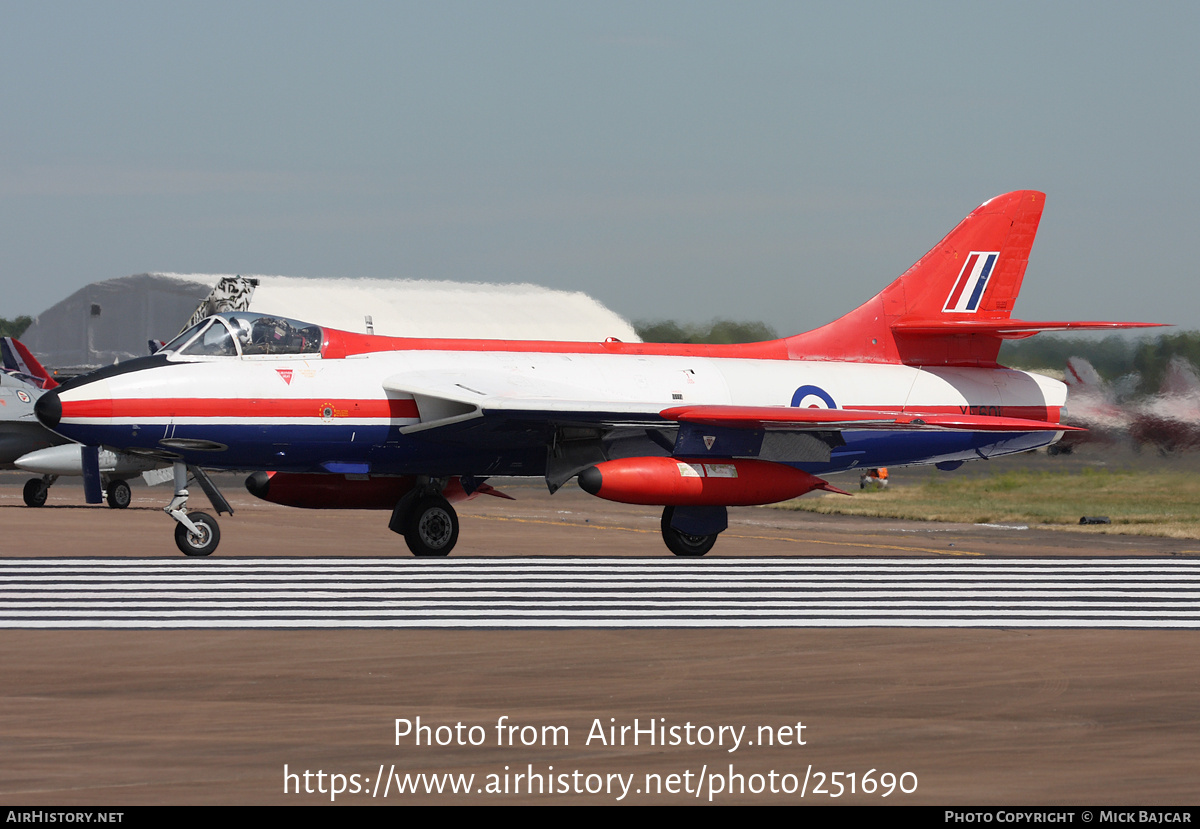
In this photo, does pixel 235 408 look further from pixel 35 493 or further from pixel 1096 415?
pixel 35 493

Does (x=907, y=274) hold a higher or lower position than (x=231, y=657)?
higher

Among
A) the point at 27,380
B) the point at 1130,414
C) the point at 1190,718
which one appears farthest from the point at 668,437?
the point at 27,380

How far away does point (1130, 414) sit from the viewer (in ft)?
77.0

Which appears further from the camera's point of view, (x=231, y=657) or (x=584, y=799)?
(x=231, y=657)

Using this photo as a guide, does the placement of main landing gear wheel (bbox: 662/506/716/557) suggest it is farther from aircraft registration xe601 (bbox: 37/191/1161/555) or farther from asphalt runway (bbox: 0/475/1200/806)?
asphalt runway (bbox: 0/475/1200/806)

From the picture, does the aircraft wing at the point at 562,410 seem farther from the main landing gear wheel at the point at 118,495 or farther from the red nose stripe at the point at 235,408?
the main landing gear wheel at the point at 118,495

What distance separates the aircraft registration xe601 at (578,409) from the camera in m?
16.9

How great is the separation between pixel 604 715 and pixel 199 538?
1125cm

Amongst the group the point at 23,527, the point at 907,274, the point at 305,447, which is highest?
the point at 907,274

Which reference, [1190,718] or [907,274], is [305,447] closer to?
[907,274]

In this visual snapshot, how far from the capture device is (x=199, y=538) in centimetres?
1758

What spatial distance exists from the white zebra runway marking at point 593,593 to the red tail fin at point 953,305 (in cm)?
413
